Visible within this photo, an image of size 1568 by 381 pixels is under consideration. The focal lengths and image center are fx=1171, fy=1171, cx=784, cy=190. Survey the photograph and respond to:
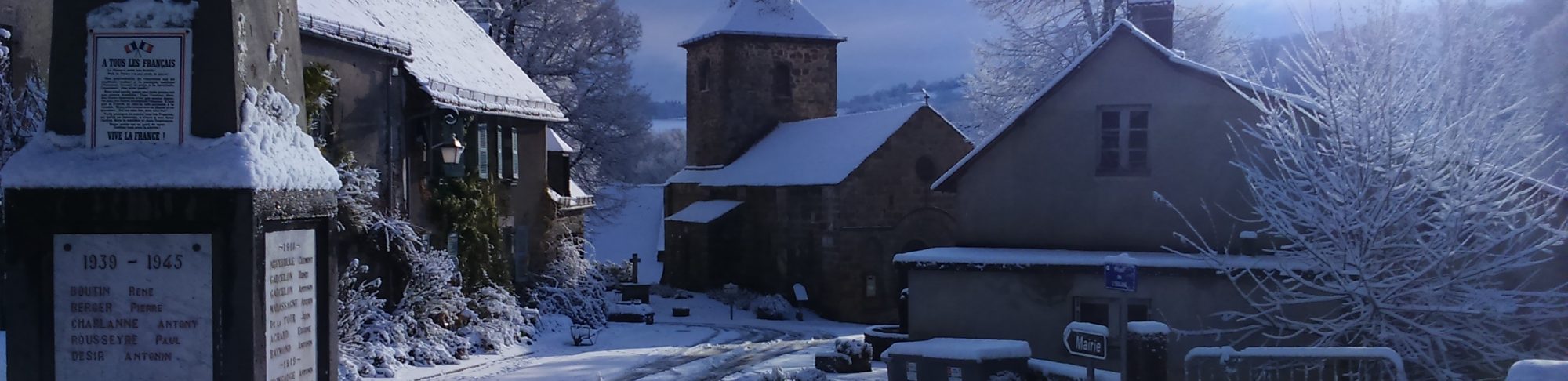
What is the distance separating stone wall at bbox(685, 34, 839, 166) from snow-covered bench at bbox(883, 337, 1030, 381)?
82.8ft

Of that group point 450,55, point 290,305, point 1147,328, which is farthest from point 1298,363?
point 450,55

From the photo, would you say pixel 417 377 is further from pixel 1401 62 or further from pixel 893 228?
pixel 893 228

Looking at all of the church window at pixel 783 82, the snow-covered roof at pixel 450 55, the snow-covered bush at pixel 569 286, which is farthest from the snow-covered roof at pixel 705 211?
the snow-covered roof at pixel 450 55

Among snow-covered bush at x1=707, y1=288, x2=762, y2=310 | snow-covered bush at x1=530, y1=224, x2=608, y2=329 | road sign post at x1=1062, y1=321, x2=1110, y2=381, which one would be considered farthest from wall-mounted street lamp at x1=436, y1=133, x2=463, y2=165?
snow-covered bush at x1=707, y1=288, x2=762, y2=310

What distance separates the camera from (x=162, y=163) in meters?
6.16

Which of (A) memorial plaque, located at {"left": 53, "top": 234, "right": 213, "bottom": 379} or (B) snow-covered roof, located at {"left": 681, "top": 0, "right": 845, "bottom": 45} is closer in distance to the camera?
(A) memorial plaque, located at {"left": 53, "top": 234, "right": 213, "bottom": 379}

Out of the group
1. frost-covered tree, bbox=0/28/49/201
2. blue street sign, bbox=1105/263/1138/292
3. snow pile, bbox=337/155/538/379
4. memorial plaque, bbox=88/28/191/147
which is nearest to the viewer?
memorial plaque, bbox=88/28/191/147

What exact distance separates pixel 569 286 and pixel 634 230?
24693 mm

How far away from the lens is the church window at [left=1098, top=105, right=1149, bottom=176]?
1628 cm

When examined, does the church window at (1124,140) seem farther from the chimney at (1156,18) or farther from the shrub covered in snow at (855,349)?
the shrub covered in snow at (855,349)

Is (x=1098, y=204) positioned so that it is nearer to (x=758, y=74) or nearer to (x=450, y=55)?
(x=450, y=55)

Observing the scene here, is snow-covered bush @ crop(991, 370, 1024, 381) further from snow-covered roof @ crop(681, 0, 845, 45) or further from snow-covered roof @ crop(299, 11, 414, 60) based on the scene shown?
snow-covered roof @ crop(681, 0, 845, 45)

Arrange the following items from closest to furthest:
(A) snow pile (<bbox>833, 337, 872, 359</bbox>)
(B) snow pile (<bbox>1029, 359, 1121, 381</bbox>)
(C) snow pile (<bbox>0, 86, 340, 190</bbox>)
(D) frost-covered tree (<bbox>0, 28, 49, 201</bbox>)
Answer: (C) snow pile (<bbox>0, 86, 340, 190</bbox>) < (B) snow pile (<bbox>1029, 359, 1121, 381</bbox>) < (D) frost-covered tree (<bbox>0, 28, 49, 201</bbox>) < (A) snow pile (<bbox>833, 337, 872, 359</bbox>)

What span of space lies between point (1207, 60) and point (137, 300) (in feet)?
80.9
